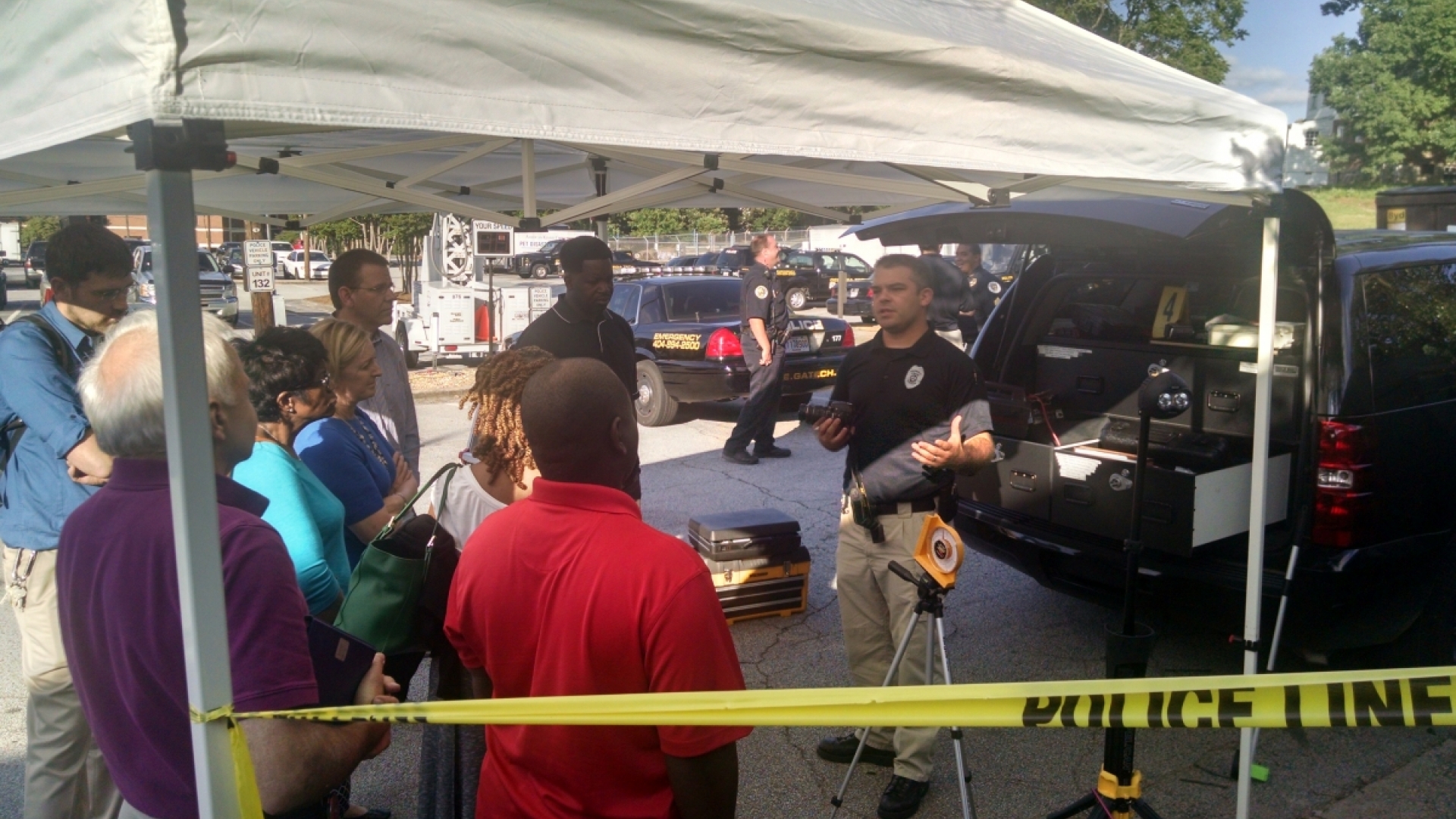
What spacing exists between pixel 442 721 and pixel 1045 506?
11.1 feet

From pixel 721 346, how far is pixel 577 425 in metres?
9.11

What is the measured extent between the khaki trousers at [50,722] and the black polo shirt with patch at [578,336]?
84.0 inches

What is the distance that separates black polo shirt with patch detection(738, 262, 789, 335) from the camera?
348 inches

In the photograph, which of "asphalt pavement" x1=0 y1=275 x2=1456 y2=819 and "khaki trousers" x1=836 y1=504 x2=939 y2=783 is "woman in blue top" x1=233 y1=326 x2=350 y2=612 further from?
"khaki trousers" x1=836 y1=504 x2=939 y2=783

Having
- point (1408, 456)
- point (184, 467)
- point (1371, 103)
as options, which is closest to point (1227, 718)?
point (184, 467)

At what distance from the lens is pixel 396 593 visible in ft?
7.66

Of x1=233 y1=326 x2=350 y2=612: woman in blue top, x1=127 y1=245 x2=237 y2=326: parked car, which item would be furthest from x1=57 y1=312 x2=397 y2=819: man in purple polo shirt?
x1=127 y1=245 x2=237 y2=326: parked car

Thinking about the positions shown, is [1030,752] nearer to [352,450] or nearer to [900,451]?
[900,451]

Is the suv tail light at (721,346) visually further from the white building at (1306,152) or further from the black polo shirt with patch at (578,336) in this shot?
the white building at (1306,152)

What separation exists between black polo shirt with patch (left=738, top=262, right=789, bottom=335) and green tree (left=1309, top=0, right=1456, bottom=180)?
65.9 meters

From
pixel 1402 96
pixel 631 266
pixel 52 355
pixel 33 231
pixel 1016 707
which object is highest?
pixel 1402 96

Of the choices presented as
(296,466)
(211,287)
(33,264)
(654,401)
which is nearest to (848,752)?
(296,466)

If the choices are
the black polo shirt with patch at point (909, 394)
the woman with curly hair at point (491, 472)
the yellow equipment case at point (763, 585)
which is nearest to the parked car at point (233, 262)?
the yellow equipment case at point (763, 585)

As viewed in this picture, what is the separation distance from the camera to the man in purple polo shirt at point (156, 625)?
5.68ft
